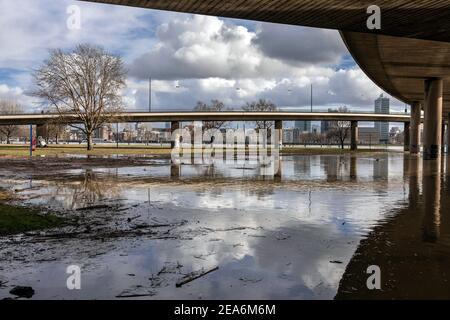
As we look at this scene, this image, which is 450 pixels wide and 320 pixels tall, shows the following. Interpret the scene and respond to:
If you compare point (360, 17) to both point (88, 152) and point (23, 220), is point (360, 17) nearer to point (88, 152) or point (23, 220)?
point (23, 220)

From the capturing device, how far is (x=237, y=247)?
773 centimetres

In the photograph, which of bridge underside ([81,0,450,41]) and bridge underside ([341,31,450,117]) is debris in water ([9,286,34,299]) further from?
bridge underside ([341,31,450,117])

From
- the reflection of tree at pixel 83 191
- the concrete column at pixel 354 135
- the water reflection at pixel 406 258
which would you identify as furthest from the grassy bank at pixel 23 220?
the concrete column at pixel 354 135

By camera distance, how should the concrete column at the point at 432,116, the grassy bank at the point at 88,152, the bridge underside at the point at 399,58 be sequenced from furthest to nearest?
the grassy bank at the point at 88,152 → the concrete column at the point at 432,116 → the bridge underside at the point at 399,58

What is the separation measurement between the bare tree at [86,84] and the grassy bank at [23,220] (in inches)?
1818

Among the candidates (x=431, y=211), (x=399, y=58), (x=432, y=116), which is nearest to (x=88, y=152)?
(x=399, y=58)

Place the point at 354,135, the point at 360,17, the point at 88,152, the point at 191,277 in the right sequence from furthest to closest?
the point at 354,135 < the point at 88,152 < the point at 360,17 < the point at 191,277

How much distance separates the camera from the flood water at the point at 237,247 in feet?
18.4

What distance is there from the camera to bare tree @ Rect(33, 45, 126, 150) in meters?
53.8

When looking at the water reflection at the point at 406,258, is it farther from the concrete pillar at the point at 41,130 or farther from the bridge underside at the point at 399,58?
the concrete pillar at the point at 41,130

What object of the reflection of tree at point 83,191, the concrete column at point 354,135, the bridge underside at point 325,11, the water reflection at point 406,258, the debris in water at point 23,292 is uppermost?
the bridge underside at point 325,11

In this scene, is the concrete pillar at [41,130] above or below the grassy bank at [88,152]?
above

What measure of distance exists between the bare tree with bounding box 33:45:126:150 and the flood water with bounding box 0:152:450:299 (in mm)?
42586

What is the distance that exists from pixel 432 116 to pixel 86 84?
40977mm
